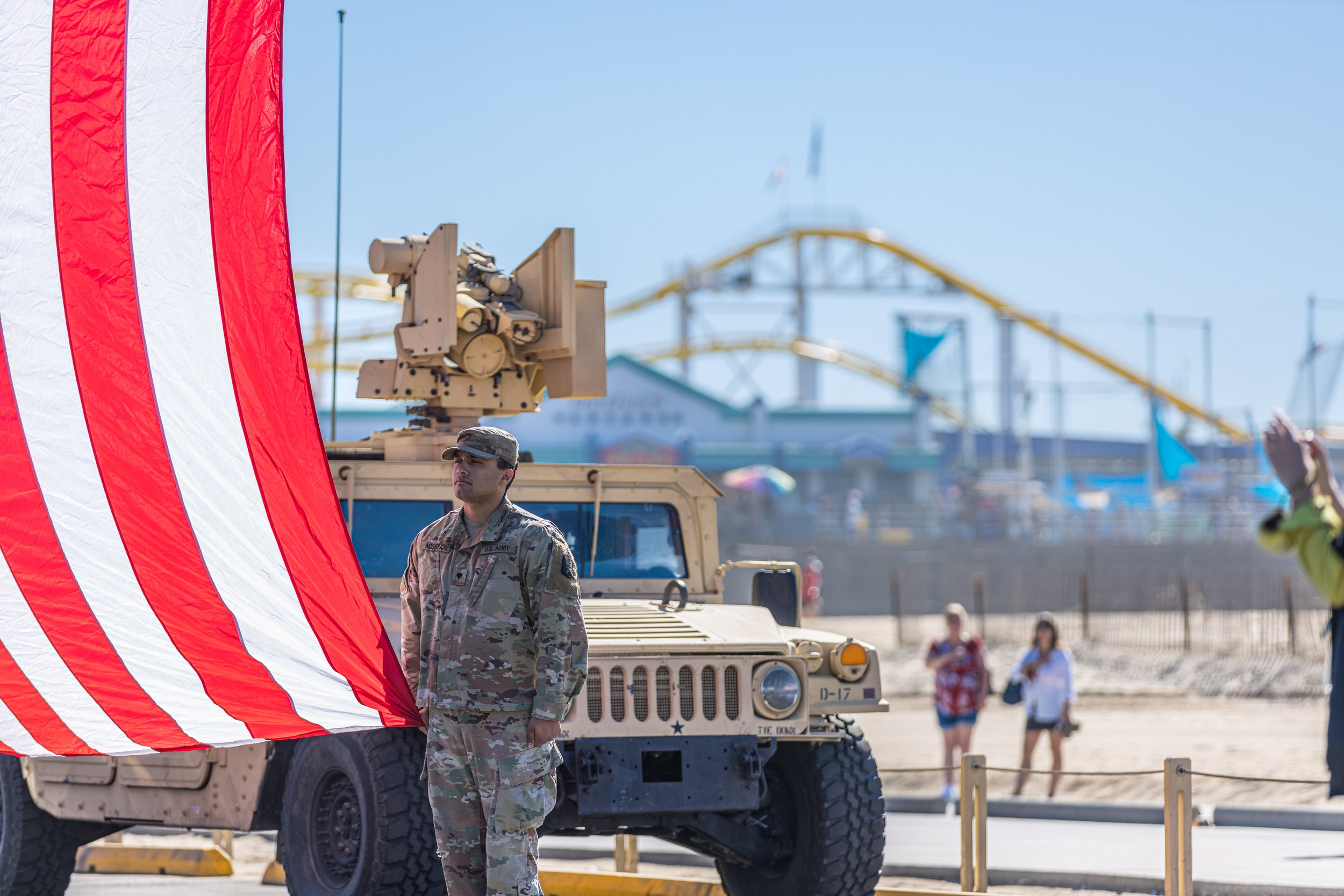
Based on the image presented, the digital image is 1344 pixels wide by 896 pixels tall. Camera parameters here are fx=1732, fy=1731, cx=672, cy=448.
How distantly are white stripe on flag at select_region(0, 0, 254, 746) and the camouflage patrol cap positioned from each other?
1241mm

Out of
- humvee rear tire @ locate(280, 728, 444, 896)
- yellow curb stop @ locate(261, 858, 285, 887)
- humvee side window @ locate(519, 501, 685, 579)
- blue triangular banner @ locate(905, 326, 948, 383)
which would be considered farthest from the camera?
blue triangular banner @ locate(905, 326, 948, 383)

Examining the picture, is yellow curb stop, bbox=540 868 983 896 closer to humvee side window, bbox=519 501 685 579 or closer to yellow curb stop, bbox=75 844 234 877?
humvee side window, bbox=519 501 685 579

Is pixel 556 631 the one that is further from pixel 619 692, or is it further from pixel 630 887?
pixel 630 887

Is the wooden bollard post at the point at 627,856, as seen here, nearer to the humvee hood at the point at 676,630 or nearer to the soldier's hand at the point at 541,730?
the humvee hood at the point at 676,630

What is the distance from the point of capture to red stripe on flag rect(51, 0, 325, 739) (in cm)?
586

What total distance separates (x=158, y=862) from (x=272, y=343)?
5.88 metres

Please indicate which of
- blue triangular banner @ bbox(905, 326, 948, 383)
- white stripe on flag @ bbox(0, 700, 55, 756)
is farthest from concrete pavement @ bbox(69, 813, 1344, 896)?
blue triangular banner @ bbox(905, 326, 948, 383)

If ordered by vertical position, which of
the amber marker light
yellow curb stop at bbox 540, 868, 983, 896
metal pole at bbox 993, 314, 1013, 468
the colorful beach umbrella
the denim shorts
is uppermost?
metal pole at bbox 993, 314, 1013, 468

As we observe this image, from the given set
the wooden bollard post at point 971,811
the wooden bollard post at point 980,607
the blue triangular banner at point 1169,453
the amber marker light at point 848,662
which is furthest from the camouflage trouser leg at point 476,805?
the blue triangular banner at point 1169,453

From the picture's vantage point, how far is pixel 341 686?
5.89m

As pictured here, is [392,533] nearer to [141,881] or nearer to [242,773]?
[242,773]

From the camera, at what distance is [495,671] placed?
17.7 ft

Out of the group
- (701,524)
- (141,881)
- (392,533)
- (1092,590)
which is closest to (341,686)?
(392,533)

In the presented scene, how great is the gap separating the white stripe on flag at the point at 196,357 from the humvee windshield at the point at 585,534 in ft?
6.50
